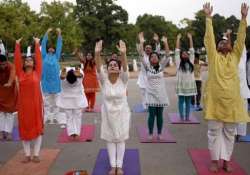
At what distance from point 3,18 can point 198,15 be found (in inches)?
840

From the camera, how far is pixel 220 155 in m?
6.79

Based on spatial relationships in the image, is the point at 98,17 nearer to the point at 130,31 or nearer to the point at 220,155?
the point at 130,31

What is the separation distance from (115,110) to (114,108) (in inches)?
1.5

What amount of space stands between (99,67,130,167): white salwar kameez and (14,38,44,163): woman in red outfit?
1211mm

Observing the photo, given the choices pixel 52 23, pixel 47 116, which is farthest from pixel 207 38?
pixel 52 23

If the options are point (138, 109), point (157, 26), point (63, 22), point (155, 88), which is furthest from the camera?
point (157, 26)

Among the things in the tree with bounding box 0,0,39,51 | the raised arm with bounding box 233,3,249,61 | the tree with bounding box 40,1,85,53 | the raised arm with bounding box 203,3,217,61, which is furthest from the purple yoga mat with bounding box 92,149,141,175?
the tree with bounding box 40,1,85,53

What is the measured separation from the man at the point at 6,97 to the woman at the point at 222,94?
3918mm

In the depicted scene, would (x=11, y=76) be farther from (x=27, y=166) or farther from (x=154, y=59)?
(x=154, y=59)

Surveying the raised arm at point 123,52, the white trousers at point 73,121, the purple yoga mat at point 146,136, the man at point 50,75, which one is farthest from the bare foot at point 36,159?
the man at point 50,75

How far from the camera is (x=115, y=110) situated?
21.7 ft

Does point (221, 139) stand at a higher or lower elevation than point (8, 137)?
higher

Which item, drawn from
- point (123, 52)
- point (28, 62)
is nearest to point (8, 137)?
point (28, 62)

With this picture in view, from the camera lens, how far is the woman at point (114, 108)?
663 centimetres
